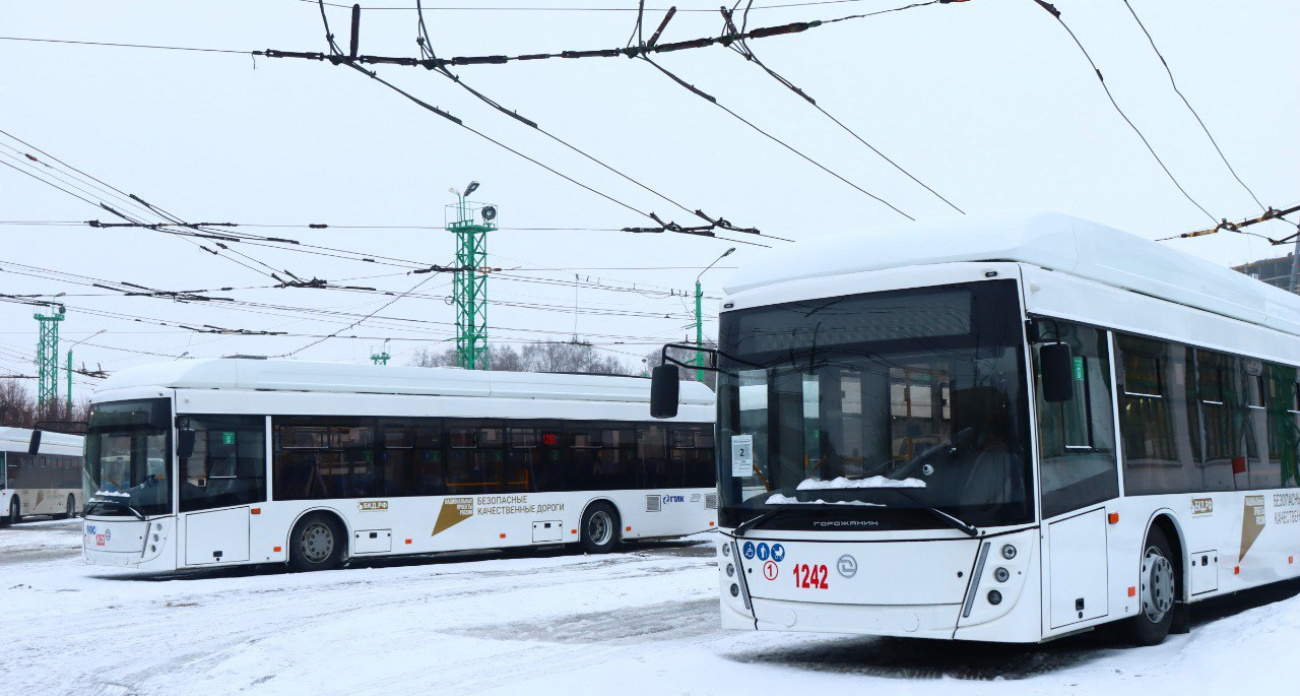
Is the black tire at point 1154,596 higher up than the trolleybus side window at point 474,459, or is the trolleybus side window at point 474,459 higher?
the trolleybus side window at point 474,459

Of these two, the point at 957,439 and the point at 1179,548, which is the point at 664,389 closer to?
the point at 957,439

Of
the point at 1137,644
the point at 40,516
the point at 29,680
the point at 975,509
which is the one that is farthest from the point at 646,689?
the point at 40,516

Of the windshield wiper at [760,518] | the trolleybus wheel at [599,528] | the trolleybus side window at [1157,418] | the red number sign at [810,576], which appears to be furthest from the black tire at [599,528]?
the red number sign at [810,576]

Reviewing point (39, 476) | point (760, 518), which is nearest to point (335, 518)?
point (760, 518)

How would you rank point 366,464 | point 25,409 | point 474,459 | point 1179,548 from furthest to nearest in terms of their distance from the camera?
point 25,409, point 474,459, point 366,464, point 1179,548

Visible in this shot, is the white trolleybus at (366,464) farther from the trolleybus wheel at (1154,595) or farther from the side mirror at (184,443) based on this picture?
the trolleybus wheel at (1154,595)

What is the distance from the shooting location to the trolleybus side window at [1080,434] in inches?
365

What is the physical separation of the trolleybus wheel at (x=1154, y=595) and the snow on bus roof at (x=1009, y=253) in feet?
6.60

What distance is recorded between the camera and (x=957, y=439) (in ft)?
30.0

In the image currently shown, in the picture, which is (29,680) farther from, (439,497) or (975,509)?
(439,497)

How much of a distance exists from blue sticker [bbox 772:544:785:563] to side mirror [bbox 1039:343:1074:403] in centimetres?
204

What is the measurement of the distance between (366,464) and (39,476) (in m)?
23.2

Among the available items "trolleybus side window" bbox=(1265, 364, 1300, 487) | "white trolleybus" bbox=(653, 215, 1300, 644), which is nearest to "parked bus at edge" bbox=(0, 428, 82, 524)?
"white trolleybus" bbox=(653, 215, 1300, 644)

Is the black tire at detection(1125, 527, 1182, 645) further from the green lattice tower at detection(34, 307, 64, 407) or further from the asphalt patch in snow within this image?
the green lattice tower at detection(34, 307, 64, 407)
